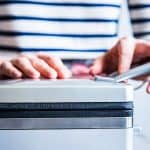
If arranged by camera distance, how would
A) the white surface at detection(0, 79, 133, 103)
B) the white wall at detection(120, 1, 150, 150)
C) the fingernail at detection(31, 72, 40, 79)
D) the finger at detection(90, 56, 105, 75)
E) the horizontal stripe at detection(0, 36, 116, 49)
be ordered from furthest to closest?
the white wall at detection(120, 1, 150, 150) < the horizontal stripe at detection(0, 36, 116, 49) < the finger at detection(90, 56, 105, 75) < the fingernail at detection(31, 72, 40, 79) < the white surface at detection(0, 79, 133, 103)

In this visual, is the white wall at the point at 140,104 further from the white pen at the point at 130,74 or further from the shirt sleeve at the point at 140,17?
the white pen at the point at 130,74

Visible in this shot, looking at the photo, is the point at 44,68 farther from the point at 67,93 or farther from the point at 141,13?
the point at 141,13

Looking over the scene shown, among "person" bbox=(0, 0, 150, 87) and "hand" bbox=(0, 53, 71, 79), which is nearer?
"hand" bbox=(0, 53, 71, 79)

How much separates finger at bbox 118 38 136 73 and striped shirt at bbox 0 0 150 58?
21 cm

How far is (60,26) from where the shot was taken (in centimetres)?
78

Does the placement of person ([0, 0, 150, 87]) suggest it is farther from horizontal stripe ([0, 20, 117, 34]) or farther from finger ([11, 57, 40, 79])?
finger ([11, 57, 40, 79])

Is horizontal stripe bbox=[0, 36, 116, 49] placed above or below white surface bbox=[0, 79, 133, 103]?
above

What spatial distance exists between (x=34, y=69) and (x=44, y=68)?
0.01 metres

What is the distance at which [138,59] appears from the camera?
574 millimetres

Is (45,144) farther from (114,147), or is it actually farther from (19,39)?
(19,39)

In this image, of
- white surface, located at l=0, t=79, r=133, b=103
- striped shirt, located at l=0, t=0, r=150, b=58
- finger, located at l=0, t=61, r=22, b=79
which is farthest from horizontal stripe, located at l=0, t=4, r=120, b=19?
white surface, located at l=0, t=79, r=133, b=103

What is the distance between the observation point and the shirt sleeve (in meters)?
0.84

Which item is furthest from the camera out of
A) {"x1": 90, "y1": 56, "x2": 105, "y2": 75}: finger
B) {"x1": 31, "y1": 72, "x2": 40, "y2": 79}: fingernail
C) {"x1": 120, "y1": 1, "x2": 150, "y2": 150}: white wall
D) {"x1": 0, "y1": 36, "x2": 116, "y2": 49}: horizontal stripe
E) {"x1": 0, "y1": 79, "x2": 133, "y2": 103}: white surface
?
{"x1": 120, "y1": 1, "x2": 150, "y2": 150}: white wall

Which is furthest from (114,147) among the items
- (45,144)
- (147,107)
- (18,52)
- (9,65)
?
(147,107)
